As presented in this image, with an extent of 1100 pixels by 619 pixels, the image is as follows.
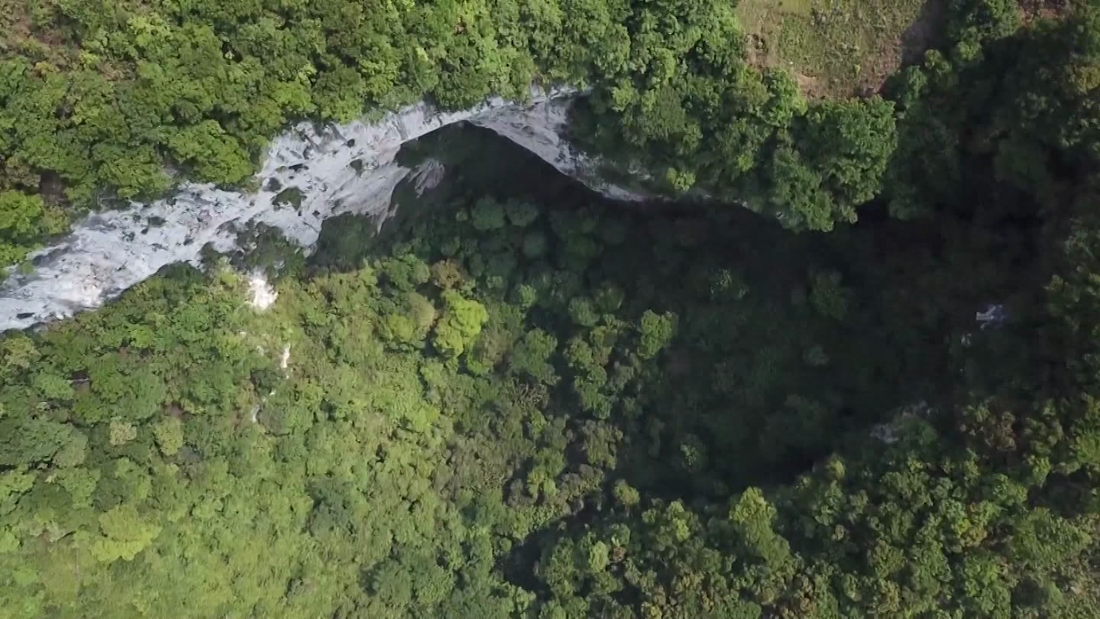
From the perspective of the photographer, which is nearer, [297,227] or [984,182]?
[984,182]

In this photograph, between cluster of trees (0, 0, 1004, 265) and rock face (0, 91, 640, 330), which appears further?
rock face (0, 91, 640, 330)

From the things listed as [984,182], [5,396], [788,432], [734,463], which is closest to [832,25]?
[984,182]

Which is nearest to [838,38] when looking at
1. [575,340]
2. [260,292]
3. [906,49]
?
[906,49]

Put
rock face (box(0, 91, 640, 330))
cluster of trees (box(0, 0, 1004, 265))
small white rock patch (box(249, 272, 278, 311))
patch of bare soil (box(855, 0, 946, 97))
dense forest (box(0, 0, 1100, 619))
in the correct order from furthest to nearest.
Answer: small white rock patch (box(249, 272, 278, 311)) → patch of bare soil (box(855, 0, 946, 97)) → rock face (box(0, 91, 640, 330)) → dense forest (box(0, 0, 1100, 619)) → cluster of trees (box(0, 0, 1004, 265))

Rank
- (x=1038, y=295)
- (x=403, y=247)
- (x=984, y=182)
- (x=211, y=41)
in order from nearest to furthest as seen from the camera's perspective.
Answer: (x=211, y=41), (x=1038, y=295), (x=984, y=182), (x=403, y=247)

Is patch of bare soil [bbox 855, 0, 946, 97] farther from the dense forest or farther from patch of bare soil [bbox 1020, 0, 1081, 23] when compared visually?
patch of bare soil [bbox 1020, 0, 1081, 23]

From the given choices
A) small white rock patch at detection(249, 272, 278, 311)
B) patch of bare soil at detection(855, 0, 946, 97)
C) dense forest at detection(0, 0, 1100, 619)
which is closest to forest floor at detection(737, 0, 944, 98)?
patch of bare soil at detection(855, 0, 946, 97)

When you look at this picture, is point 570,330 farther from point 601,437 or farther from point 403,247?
point 403,247
